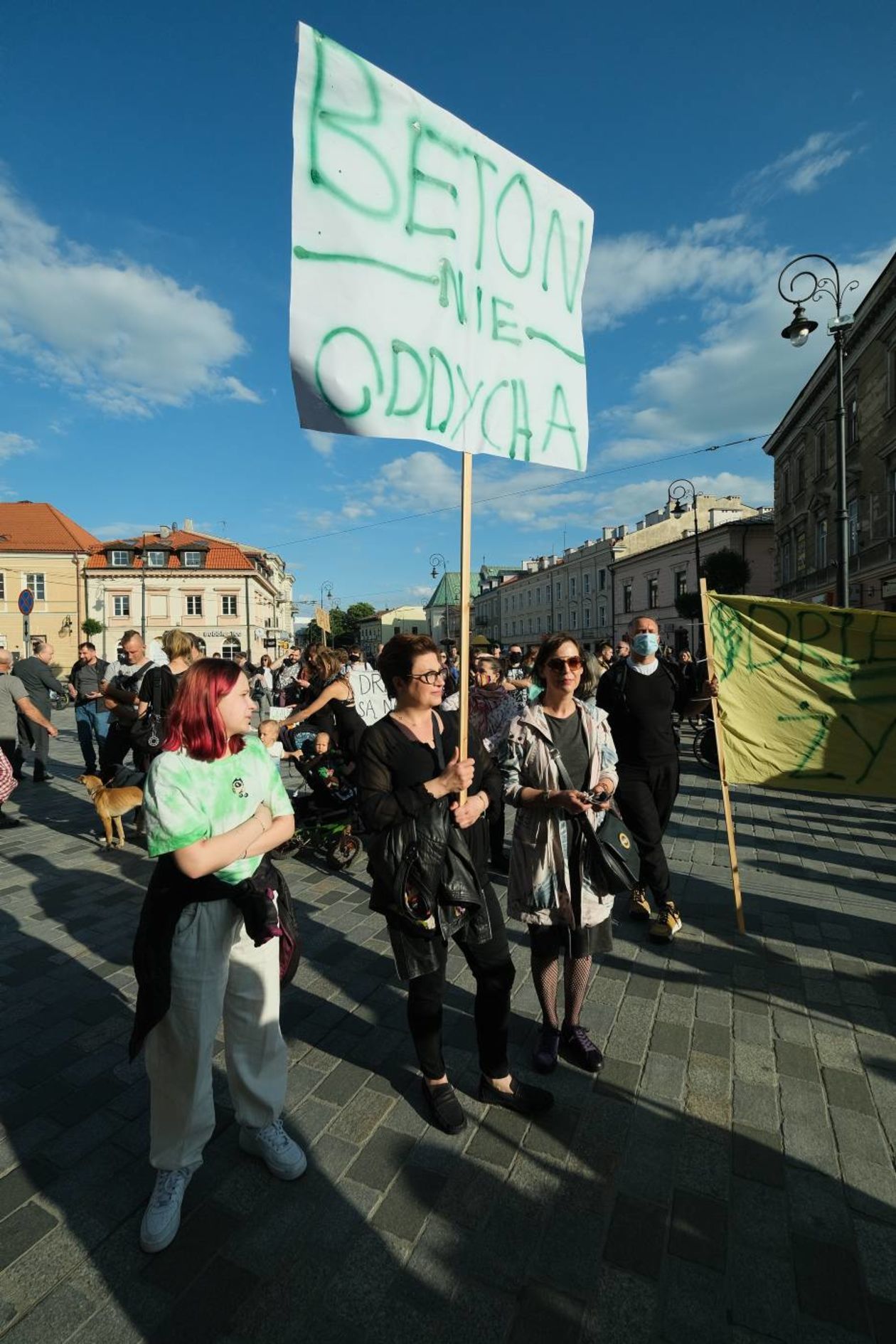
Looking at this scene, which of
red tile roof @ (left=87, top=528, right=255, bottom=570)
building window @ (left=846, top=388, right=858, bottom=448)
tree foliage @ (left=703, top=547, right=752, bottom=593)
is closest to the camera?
building window @ (left=846, top=388, right=858, bottom=448)

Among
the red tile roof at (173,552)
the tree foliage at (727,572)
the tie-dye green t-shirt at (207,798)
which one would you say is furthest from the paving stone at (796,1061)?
the red tile roof at (173,552)

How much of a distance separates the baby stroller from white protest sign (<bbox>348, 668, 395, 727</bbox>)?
54 cm

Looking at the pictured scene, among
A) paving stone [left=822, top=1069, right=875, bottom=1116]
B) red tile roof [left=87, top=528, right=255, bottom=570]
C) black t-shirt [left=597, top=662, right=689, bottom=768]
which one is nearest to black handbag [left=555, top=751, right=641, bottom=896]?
paving stone [left=822, top=1069, right=875, bottom=1116]

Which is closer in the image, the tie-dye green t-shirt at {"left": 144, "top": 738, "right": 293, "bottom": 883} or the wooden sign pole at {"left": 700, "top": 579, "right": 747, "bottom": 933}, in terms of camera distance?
the tie-dye green t-shirt at {"left": 144, "top": 738, "right": 293, "bottom": 883}

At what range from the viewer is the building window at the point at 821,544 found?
27.5 meters

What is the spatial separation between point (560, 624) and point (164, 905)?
206 feet

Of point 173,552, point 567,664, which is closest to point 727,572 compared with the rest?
point 567,664

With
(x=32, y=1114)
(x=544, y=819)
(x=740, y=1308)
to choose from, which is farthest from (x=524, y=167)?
(x=32, y=1114)

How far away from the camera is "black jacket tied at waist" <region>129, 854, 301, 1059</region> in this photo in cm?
202

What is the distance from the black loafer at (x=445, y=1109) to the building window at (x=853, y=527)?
26.1m

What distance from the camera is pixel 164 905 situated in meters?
2.04

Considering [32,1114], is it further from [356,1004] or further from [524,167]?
[524,167]

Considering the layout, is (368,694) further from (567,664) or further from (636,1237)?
(636,1237)

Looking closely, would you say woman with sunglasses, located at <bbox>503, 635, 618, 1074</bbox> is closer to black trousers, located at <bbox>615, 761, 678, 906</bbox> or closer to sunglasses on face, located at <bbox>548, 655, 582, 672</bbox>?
sunglasses on face, located at <bbox>548, 655, 582, 672</bbox>
